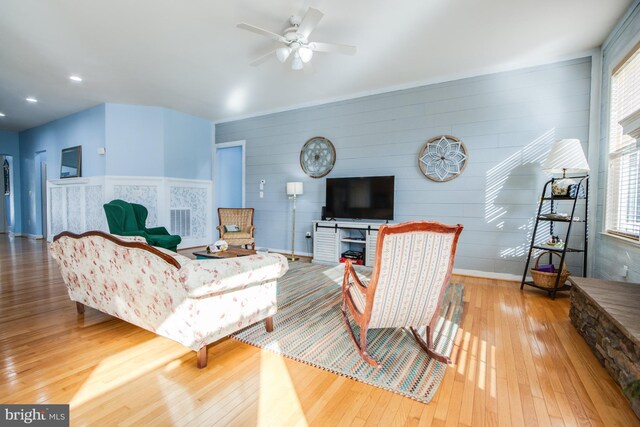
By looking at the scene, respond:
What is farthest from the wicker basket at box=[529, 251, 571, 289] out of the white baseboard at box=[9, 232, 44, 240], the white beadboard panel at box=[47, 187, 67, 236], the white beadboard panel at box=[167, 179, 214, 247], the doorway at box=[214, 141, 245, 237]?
the white baseboard at box=[9, 232, 44, 240]

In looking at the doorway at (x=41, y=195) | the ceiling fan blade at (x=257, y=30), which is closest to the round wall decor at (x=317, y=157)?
the ceiling fan blade at (x=257, y=30)

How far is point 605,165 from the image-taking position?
3225 millimetres

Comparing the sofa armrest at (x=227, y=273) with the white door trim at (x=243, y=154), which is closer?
the sofa armrest at (x=227, y=273)

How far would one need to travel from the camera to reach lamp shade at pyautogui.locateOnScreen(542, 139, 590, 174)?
307 centimetres

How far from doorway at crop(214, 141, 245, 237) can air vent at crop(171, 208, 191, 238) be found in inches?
25.6

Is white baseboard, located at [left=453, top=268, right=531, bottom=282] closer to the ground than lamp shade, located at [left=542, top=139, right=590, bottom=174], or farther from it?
closer to the ground

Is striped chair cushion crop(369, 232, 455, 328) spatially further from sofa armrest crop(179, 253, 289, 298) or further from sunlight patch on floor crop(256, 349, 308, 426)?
sofa armrest crop(179, 253, 289, 298)

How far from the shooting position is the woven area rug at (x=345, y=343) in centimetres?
177

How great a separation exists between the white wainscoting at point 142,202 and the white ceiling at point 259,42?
5.47ft

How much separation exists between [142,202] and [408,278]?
5630 millimetres

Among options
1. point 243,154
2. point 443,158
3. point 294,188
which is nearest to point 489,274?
point 443,158

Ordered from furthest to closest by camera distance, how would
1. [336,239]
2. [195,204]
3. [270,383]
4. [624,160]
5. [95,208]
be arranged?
[195,204], [95,208], [336,239], [624,160], [270,383]

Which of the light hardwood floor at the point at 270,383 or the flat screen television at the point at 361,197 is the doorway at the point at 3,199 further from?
the flat screen television at the point at 361,197

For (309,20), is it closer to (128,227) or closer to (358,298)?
(358,298)
